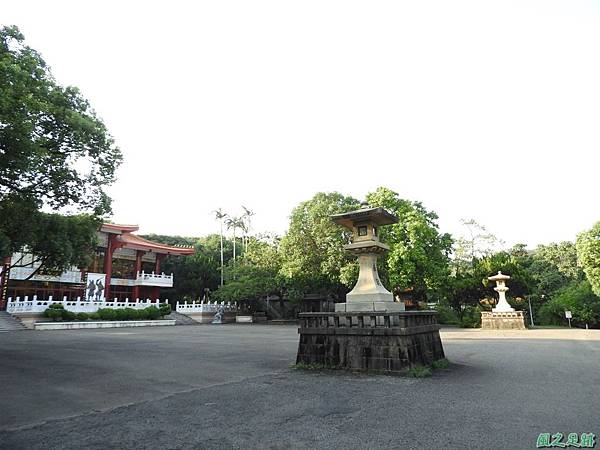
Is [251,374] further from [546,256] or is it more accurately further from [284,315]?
[546,256]

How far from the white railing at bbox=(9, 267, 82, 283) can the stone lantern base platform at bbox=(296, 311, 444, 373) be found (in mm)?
25086

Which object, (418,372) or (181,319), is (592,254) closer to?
(418,372)

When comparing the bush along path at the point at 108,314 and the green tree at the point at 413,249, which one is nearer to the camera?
the green tree at the point at 413,249

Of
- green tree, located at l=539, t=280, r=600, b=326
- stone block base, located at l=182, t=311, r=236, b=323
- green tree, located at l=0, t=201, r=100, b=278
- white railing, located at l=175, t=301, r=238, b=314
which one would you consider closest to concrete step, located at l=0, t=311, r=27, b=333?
white railing, located at l=175, t=301, r=238, b=314

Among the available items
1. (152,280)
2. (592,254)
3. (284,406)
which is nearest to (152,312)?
(152,280)

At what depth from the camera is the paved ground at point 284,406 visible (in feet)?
12.0

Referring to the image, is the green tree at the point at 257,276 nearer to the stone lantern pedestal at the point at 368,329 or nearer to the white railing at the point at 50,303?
the white railing at the point at 50,303

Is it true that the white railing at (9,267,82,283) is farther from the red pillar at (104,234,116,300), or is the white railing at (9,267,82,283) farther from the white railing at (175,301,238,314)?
the white railing at (175,301,238,314)

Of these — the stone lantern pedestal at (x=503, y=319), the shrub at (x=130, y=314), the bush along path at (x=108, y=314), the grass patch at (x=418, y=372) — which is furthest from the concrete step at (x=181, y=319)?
the grass patch at (x=418, y=372)

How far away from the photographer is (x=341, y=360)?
25.2 feet

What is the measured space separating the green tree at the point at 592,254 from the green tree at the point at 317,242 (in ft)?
49.6

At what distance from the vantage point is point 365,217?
8.81 metres

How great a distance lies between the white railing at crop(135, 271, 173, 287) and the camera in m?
35.6

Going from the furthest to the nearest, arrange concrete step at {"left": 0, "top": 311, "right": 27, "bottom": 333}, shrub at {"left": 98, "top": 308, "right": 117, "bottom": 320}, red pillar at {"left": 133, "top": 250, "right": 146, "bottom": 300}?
red pillar at {"left": 133, "top": 250, "right": 146, "bottom": 300} → shrub at {"left": 98, "top": 308, "right": 117, "bottom": 320} → concrete step at {"left": 0, "top": 311, "right": 27, "bottom": 333}
